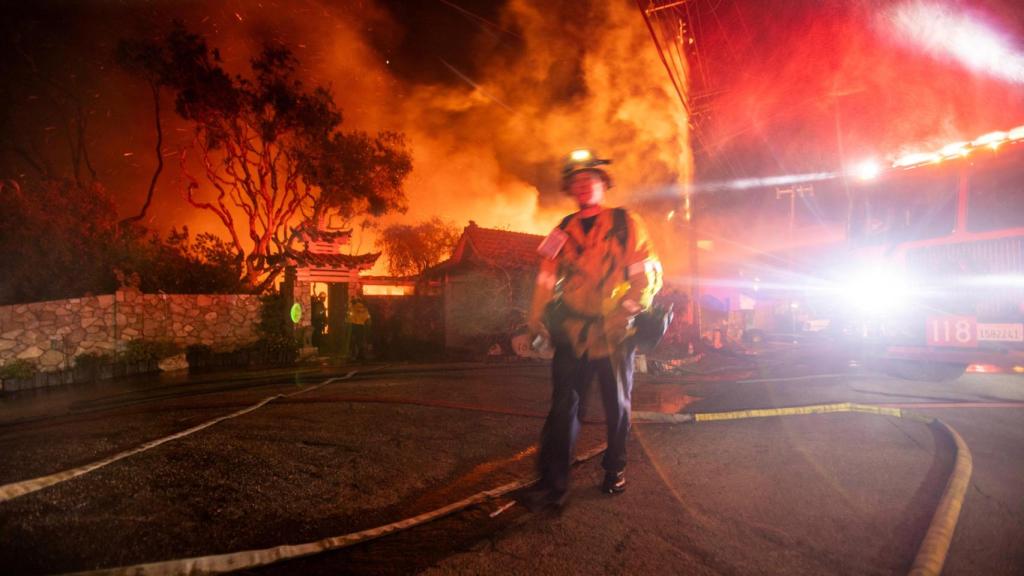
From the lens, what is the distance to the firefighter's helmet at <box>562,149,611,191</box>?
3004 mm

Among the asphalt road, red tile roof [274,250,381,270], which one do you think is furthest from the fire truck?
red tile roof [274,250,381,270]

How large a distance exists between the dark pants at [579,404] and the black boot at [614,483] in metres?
0.03

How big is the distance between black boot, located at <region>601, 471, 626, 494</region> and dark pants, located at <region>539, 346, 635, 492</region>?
0.11ft

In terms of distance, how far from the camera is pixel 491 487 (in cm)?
292

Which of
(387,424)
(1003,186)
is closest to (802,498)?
(387,424)

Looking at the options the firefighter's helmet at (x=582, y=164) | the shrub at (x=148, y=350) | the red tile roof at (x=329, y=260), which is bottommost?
the shrub at (x=148, y=350)

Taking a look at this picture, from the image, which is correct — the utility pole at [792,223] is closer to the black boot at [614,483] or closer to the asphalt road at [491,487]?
the asphalt road at [491,487]

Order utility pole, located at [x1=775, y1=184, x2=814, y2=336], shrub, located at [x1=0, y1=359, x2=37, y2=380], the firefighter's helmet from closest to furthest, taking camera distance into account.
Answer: the firefighter's helmet, shrub, located at [x1=0, y1=359, x2=37, y2=380], utility pole, located at [x1=775, y1=184, x2=814, y2=336]

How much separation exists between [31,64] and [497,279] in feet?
56.6

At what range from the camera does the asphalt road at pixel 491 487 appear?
6.65 ft

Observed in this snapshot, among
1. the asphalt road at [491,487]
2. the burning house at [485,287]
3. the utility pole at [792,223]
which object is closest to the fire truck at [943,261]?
the asphalt road at [491,487]

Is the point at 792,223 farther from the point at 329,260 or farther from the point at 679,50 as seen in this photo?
the point at 329,260

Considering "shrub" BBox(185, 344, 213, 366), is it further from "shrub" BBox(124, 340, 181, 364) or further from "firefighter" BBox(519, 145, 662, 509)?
"firefighter" BBox(519, 145, 662, 509)

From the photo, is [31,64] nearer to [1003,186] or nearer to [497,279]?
[497,279]
